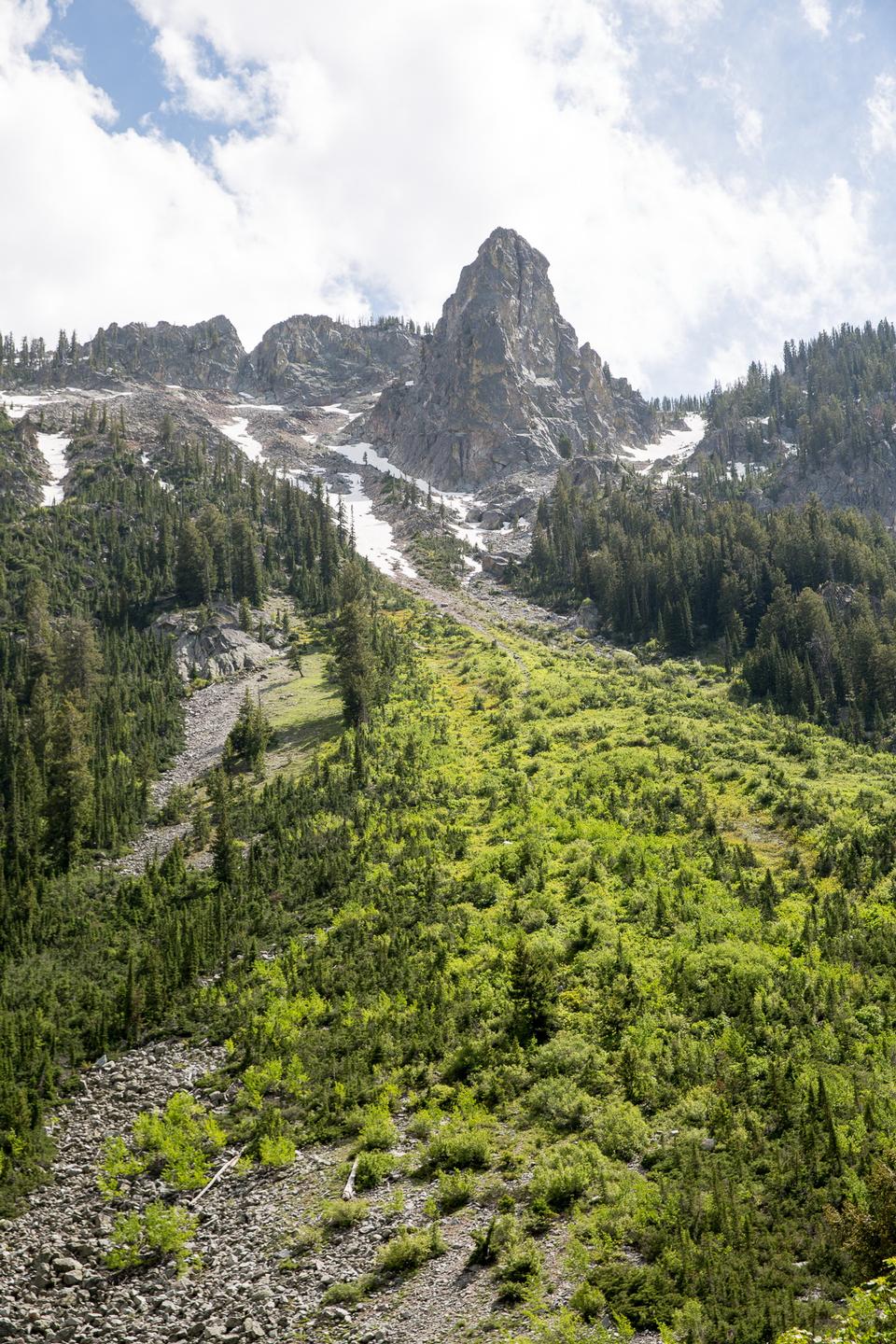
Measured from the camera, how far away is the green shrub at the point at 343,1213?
16156 millimetres

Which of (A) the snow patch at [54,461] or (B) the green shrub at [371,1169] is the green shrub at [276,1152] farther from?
(A) the snow patch at [54,461]

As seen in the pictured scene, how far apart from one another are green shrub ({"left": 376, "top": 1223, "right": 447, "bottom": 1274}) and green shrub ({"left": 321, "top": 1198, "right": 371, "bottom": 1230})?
1.27 m

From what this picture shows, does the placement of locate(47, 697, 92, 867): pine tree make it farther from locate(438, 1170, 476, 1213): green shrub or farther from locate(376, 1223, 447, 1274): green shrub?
locate(376, 1223, 447, 1274): green shrub

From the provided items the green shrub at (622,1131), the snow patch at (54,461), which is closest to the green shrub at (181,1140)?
the green shrub at (622,1131)

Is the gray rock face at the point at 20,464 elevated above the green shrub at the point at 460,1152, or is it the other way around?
the gray rock face at the point at 20,464

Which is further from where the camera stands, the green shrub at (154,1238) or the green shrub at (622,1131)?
the green shrub at (154,1238)

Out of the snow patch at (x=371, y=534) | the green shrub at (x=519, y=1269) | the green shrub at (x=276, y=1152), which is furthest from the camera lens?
the snow patch at (x=371, y=534)

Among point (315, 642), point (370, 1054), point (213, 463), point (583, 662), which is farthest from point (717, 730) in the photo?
point (213, 463)

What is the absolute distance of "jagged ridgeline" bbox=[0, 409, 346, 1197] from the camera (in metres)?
27.6

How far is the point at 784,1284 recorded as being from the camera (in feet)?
39.7

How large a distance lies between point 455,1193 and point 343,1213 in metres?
2.39

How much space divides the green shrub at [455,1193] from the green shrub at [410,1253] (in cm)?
100

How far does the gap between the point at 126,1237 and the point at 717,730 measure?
45.0 m

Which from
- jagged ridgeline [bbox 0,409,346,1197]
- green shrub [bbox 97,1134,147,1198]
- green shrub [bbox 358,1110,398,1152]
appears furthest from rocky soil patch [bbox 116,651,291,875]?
green shrub [bbox 358,1110,398,1152]
